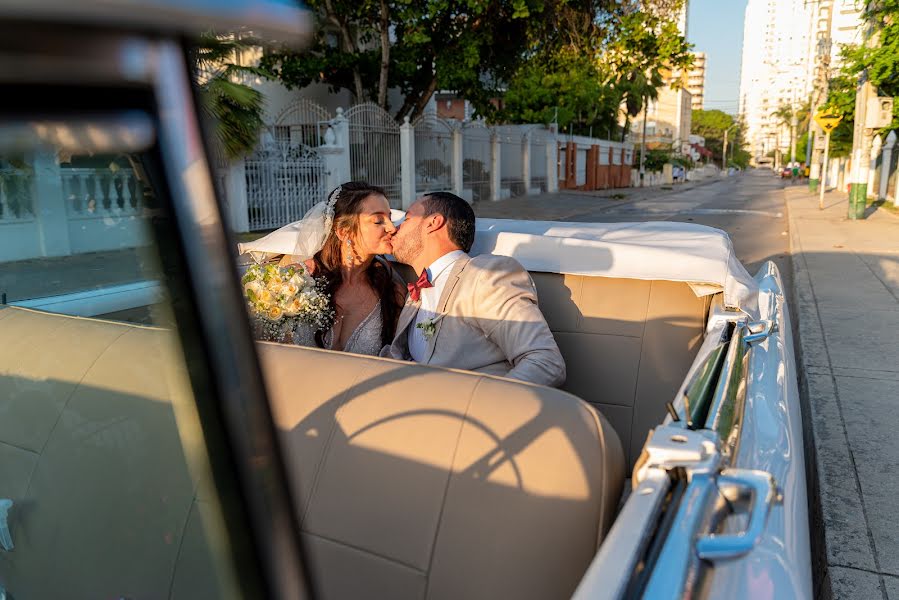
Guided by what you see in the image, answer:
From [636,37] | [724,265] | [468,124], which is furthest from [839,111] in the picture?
[724,265]

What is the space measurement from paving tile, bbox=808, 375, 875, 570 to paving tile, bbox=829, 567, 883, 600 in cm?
5

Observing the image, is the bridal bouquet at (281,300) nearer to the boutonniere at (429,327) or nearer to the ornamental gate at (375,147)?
the boutonniere at (429,327)

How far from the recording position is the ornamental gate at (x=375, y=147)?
51.3 ft

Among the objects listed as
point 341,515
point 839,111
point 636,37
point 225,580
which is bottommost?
point 341,515

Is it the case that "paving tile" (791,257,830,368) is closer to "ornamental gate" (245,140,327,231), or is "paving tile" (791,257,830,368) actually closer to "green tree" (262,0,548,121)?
"green tree" (262,0,548,121)

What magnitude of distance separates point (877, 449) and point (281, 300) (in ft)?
9.31

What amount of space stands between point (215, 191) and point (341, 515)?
1.08m

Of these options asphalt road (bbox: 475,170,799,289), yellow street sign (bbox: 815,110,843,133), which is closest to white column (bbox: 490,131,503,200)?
asphalt road (bbox: 475,170,799,289)

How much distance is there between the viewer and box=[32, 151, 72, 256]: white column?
0.64 m

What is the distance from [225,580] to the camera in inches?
27.0

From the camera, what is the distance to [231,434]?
0.59 meters

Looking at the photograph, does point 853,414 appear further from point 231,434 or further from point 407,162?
point 407,162

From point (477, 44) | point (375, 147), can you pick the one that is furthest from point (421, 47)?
point (375, 147)

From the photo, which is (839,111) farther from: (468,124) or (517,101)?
(517,101)
